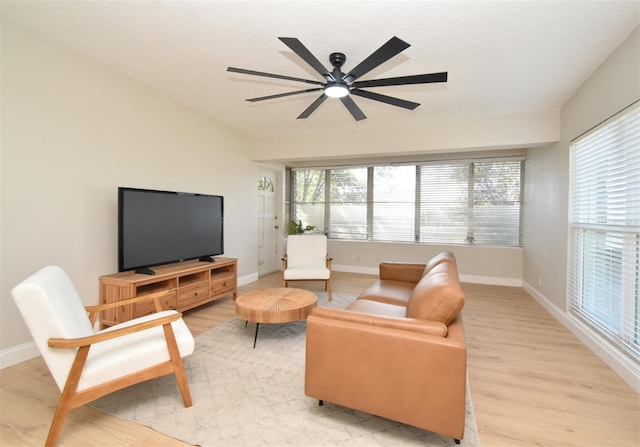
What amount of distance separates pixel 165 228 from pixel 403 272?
2.86 metres

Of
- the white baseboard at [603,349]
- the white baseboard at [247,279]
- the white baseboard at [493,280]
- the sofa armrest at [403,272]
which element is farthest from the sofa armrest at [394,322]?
the white baseboard at [493,280]

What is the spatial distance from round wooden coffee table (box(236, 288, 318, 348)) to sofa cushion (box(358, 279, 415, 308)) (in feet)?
1.89

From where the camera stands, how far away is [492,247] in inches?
211

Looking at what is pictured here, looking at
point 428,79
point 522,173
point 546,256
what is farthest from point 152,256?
point 522,173

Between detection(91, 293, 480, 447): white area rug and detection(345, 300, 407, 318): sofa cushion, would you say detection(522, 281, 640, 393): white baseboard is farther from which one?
detection(345, 300, 407, 318): sofa cushion

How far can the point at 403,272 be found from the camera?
3621 millimetres

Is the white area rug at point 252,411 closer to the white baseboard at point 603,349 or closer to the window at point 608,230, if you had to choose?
the white baseboard at point 603,349

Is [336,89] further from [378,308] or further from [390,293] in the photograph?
[390,293]

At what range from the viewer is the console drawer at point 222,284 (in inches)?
151

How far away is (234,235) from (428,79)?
12.5ft

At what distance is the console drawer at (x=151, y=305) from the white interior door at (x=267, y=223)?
2.62 m

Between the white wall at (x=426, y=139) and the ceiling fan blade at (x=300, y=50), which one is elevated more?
the white wall at (x=426, y=139)

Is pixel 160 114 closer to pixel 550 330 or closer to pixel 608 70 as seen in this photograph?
pixel 608 70

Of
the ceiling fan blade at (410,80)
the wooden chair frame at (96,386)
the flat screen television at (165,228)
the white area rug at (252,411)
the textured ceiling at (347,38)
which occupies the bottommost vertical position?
the white area rug at (252,411)
